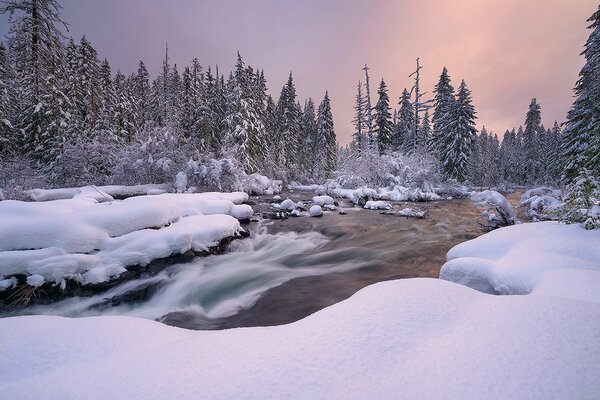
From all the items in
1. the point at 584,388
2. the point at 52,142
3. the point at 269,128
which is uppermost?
the point at 269,128

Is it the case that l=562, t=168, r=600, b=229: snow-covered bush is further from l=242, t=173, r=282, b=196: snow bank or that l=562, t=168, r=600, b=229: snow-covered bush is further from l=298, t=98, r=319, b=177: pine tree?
l=298, t=98, r=319, b=177: pine tree

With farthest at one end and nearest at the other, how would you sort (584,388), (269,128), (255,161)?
(269,128), (255,161), (584,388)

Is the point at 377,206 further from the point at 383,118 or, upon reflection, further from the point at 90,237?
the point at 383,118

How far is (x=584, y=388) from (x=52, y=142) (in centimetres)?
3007

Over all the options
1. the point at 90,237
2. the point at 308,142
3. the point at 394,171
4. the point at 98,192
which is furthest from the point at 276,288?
the point at 308,142

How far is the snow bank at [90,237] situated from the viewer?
527 centimetres

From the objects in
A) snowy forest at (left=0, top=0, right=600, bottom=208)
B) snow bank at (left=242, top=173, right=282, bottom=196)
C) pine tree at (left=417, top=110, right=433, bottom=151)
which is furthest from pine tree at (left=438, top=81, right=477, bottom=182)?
snow bank at (left=242, top=173, right=282, bottom=196)

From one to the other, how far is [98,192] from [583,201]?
1593cm

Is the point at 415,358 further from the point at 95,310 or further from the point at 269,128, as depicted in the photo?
the point at 269,128

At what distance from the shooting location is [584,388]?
1.39m

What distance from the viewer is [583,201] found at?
17.1 feet

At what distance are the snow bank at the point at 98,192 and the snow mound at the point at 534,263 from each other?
1162 cm

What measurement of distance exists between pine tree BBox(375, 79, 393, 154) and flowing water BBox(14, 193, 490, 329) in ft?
90.4

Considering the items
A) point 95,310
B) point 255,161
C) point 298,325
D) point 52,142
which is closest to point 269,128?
point 255,161
